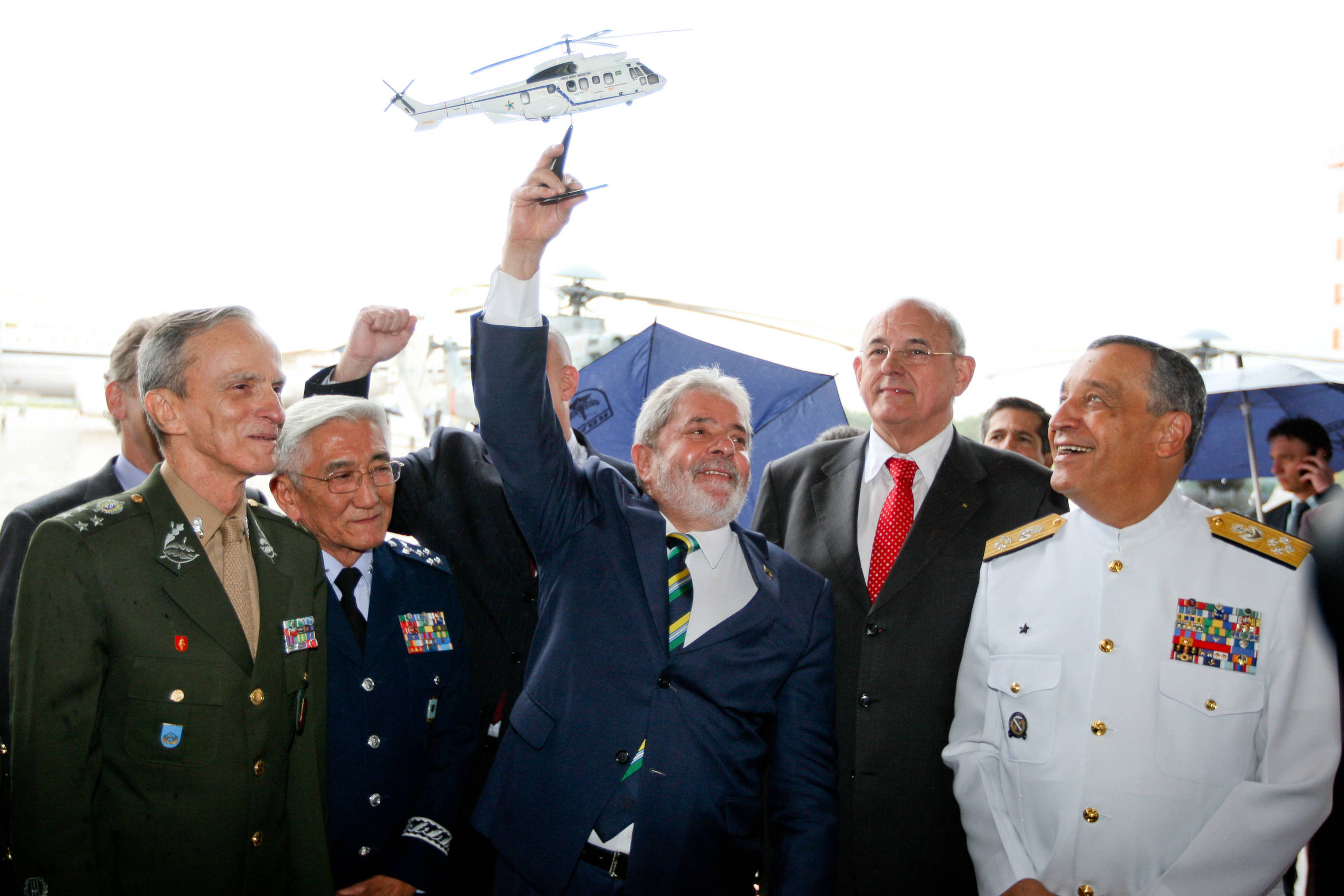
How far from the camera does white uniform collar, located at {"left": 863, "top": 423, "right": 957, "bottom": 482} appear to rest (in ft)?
8.39

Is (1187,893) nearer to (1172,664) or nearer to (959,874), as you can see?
(1172,664)

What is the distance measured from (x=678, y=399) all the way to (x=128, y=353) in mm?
1636

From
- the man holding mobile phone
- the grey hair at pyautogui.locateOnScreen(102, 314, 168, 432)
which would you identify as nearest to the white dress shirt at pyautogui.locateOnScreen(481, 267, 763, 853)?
the grey hair at pyautogui.locateOnScreen(102, 314, 168, 432)

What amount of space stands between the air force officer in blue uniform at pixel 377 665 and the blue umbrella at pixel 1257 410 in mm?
4985

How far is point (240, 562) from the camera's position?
1.76 meters

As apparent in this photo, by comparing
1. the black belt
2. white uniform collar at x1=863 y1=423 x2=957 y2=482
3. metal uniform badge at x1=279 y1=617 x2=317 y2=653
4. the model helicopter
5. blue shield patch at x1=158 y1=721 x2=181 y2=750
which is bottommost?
the black belt

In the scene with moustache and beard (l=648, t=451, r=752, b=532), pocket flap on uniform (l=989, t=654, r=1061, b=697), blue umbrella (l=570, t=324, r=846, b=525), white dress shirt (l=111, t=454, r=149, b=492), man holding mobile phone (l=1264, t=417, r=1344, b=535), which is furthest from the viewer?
blue umbrella (l=570, t=324, r=846, b=525)

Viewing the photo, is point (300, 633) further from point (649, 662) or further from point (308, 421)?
point (649, 662)

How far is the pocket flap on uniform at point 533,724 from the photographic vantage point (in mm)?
1815

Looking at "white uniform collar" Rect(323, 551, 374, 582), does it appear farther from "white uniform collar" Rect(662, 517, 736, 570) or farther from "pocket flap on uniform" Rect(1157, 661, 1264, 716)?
"pocket flap on uniform" Rect(1157, 661, 1264, 716)

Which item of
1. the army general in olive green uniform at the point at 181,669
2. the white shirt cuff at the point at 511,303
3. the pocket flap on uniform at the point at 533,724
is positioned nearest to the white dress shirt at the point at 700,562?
the white shirt cuff at the point at 511,303

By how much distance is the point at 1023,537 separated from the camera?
2168 millimetres

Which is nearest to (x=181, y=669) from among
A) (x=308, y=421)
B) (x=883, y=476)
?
(x=308, y=421)

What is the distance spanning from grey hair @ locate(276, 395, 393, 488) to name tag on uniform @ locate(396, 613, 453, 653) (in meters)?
0.45
